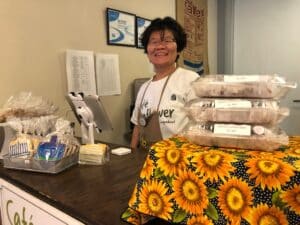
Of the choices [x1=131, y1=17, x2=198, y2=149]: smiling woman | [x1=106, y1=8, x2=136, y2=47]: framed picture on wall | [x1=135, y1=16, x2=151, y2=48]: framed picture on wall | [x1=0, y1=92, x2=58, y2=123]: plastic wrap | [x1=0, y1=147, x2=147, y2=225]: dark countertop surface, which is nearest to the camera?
[x1=0, y1=147, x2=147, y2=225]: dark countertop surface

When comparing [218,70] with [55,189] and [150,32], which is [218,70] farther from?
[55,189]

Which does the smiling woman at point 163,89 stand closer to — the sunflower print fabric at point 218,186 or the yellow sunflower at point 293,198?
the sunflower print fabric at point 218,186

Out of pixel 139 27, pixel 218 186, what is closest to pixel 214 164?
pixel 218 186

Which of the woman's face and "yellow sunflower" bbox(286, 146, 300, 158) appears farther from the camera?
the woman's face

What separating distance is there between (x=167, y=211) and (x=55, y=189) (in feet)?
1.52

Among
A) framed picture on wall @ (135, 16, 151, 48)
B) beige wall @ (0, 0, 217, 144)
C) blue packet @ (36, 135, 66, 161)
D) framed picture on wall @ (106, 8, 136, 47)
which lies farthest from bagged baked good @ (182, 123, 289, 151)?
framed picture on wall @ (135, 16, 151, 48)

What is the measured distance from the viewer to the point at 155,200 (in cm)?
62

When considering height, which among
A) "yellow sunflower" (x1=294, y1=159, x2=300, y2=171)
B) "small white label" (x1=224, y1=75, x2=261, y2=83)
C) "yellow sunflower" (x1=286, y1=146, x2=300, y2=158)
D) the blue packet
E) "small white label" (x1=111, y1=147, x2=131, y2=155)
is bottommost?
"small white label" (x1=111, y1=147, x2=131, y2=155)

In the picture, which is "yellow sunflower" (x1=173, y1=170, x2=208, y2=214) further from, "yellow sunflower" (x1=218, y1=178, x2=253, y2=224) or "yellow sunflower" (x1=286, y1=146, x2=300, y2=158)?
"yellow sunflower" (x1=286, y1=146, x2=300, y2=158)

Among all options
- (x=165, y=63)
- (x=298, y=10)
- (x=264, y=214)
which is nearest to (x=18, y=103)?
(x=165, y=63)

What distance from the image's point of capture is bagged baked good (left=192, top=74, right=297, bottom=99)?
0.59m

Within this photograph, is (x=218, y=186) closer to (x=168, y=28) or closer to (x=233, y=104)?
(x=233, y=104)

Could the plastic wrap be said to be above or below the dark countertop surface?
above

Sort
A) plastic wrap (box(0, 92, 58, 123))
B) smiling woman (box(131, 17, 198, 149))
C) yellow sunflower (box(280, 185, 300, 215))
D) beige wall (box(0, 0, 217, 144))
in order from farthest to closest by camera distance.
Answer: beige wall (box(0, 0, 217, 144)) → smiling woman (box(131, 17, 198, 149)) → plastic wrap (box(0, 92, 58, 123)) → yellow sunflower (box(280, 185, 300, 215))
